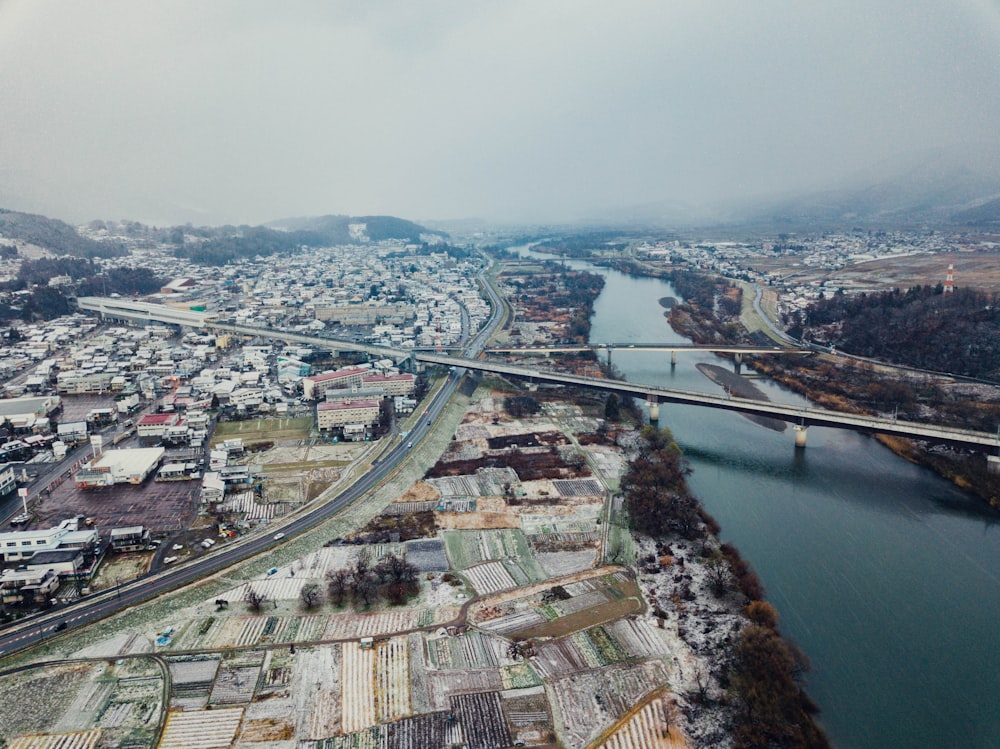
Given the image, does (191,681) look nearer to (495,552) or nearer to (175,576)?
(175,576)

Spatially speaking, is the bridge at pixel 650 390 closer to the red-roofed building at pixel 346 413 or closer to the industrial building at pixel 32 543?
the red-roofed building at pixel 346 413

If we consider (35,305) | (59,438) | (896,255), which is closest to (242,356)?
(59,438)

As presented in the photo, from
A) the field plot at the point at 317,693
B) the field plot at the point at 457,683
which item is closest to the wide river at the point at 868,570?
the field plot at the point at 457,683

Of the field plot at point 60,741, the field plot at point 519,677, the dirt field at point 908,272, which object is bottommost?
the field plot at point 519,677

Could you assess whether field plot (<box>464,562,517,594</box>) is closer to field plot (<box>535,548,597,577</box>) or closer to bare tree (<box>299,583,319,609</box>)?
field plot (<box>535,548,597,577</box>)

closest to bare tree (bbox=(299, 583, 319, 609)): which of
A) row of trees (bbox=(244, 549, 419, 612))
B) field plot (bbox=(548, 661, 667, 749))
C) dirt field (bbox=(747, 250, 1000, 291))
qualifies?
row of trees (bbox=(244, 549, 419, 612))

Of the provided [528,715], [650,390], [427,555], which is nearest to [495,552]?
[427,555]
